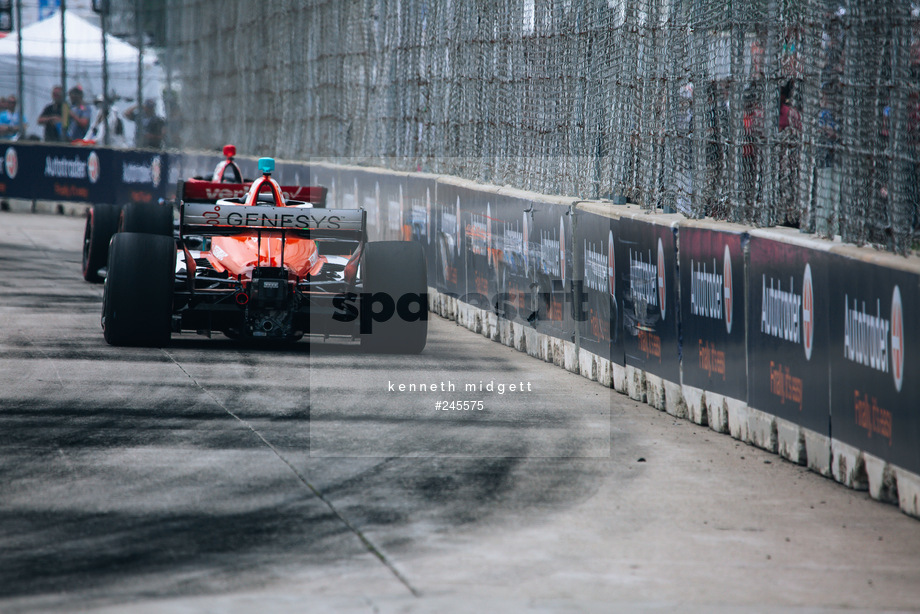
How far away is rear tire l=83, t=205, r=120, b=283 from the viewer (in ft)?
52.1

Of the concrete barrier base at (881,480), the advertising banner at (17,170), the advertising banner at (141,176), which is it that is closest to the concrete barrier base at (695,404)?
the concrete barrier base at (881,480)

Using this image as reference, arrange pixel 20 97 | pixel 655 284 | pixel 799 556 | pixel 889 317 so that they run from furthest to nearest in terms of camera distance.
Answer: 1. pixel 20 97
2. pixel 655 284
3. pixel 889 317
4. pixel 799 556

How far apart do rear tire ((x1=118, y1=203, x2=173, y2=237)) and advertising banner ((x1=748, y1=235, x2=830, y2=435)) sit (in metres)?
8.64

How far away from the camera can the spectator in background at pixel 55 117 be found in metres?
33.0

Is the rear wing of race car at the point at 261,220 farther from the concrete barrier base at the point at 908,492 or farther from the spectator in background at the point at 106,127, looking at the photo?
the spectator in background at the point at 106,127

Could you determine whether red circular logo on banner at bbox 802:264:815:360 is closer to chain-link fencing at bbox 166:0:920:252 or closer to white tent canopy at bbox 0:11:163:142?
chain-link fencing at bbox 166:0:920:252

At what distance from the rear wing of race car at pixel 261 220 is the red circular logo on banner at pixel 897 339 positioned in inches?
236

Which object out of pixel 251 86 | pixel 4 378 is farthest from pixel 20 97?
pixel 4 378

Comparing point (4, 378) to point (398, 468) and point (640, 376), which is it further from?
point (640, 376)

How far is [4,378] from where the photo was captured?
31.5ft

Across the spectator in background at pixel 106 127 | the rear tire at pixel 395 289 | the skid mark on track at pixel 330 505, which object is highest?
the spectator in background at pixel 106 127

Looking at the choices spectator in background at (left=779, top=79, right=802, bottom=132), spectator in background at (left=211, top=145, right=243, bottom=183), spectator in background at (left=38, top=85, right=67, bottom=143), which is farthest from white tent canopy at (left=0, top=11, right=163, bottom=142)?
spectator in background at (left=779, top=79, right=802, bottom=132)

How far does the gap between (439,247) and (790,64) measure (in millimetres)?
7617

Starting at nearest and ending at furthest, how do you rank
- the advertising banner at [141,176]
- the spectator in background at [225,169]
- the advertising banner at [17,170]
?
the spectator in background at [225,169], the advertising banner at [141,176], the advertising banner at [17,170]
